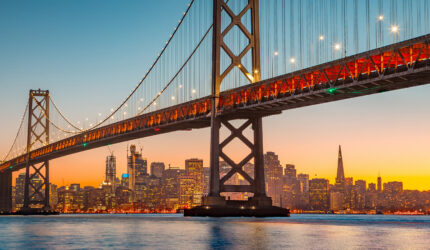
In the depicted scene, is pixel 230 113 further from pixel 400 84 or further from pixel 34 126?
pixel 34 126

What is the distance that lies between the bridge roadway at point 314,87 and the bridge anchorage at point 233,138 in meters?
1.13

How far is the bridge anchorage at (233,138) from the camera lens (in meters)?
52.3

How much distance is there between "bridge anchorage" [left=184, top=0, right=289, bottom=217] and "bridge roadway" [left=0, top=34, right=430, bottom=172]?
1.13m

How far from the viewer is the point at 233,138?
53875 millimetres

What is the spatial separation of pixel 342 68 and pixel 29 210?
Result: 6896cm

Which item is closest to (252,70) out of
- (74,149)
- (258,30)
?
(258,30)

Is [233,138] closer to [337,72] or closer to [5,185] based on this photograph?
[337,72]

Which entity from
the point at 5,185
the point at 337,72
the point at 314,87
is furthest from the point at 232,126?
the point at 5,185

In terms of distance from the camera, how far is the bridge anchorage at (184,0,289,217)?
5228cm

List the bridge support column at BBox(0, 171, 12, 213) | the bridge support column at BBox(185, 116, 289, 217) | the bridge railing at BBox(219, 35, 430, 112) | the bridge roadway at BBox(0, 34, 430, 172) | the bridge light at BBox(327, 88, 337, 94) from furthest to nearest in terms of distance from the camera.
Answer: the bridge support column at BBox(0, 171, 12, 213) → the bridge support column at BBox(185, 116, 289, 217) → the bridge light at BBox(327, 88, 337, 94) → the bridge roadway at BBox(0, 34, 430, 172) → the bridge railing at BBox(219, 35, 430, 112)

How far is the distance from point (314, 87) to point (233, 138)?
1101 cm

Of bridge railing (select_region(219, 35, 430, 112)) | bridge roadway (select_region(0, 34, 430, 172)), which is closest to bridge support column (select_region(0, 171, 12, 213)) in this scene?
bridge roadway (select_region(0, 34, 430, 172))

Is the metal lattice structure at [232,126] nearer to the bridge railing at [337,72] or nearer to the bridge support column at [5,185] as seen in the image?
the bridge railing at [337,72]

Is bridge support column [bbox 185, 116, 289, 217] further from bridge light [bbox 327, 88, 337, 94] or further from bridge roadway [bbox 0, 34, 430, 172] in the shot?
bridge light [bbox 327, 88, 337, 94]
